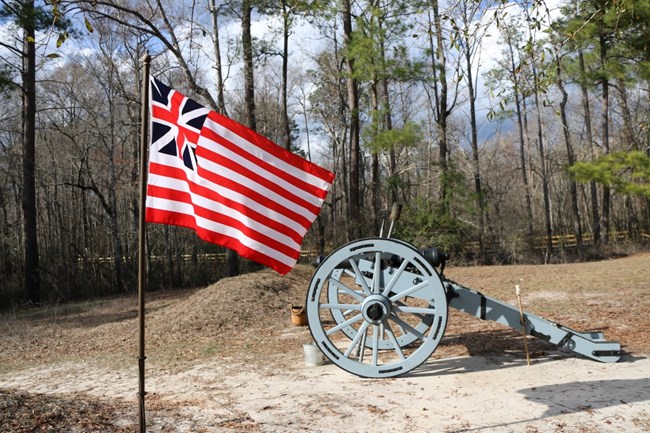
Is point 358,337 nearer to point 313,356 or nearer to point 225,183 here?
point 313,356

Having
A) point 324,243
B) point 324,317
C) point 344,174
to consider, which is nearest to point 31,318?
point 324,317

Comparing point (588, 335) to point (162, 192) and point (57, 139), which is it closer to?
point (162, 192)

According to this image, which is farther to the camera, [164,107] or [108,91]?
[108,91]

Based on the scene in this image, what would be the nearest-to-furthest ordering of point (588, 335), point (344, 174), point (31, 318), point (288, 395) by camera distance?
point (288, 395), point (588, 335), point (31, 318), point (344, 174)

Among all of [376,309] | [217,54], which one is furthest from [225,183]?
[217,54]

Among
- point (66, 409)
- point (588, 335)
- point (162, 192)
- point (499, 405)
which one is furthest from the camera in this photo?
point (588, 335)

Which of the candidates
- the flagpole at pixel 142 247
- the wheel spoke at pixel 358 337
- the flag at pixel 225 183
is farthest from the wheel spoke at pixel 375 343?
the flagpole at pixel 142 247

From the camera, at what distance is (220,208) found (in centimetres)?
425

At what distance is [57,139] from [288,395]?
24.3 metres

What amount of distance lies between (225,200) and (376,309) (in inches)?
85.1

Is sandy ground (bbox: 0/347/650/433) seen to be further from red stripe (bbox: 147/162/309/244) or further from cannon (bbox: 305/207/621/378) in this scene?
red stripe (bbox: 147/162/309/244)

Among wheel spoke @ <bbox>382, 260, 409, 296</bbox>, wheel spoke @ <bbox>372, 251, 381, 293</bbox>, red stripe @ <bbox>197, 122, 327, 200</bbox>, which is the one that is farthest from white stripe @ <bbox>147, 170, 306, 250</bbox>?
wheel spoke @ <bbox>382, 260, 409, 296</bbox>

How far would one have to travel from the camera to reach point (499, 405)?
4.78 m

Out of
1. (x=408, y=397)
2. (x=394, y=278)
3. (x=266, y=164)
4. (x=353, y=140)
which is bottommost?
(x=408, y=397)
